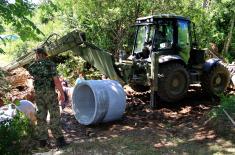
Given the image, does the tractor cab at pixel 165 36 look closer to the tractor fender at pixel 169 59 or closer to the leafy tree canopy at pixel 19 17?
the tractor fender at pixel 169 59

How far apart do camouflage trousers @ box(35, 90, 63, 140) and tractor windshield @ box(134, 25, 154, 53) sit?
4081mm

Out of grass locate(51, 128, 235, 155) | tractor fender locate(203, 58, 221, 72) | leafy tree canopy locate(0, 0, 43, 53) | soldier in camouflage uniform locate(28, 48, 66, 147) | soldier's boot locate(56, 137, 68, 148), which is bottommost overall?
grass locate(51, 128, 235, 155)

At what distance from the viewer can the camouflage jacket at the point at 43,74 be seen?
25.1 feet

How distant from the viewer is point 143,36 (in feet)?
36.7

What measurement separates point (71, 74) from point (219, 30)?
1208 centimetres

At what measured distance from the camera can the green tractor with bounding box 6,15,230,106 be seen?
10203mm

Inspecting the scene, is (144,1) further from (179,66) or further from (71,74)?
(179,66)

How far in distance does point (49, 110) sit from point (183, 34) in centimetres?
498

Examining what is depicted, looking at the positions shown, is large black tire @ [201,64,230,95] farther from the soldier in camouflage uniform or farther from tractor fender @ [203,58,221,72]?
the soldier in camouflage uniform

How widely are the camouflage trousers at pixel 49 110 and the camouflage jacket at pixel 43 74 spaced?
4.6 inches

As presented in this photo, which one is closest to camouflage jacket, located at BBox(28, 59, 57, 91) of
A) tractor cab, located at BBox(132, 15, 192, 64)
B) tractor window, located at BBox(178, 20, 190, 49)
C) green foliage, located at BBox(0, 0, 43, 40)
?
green foliage, located at BBox(0, 0, 43, 40)

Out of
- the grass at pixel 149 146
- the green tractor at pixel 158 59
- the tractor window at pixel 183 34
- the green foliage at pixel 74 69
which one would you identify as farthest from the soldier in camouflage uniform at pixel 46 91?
the green foliage at pixel 74 69

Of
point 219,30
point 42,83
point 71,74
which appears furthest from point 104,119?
point 219,30

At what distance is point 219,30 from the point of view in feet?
80.8
